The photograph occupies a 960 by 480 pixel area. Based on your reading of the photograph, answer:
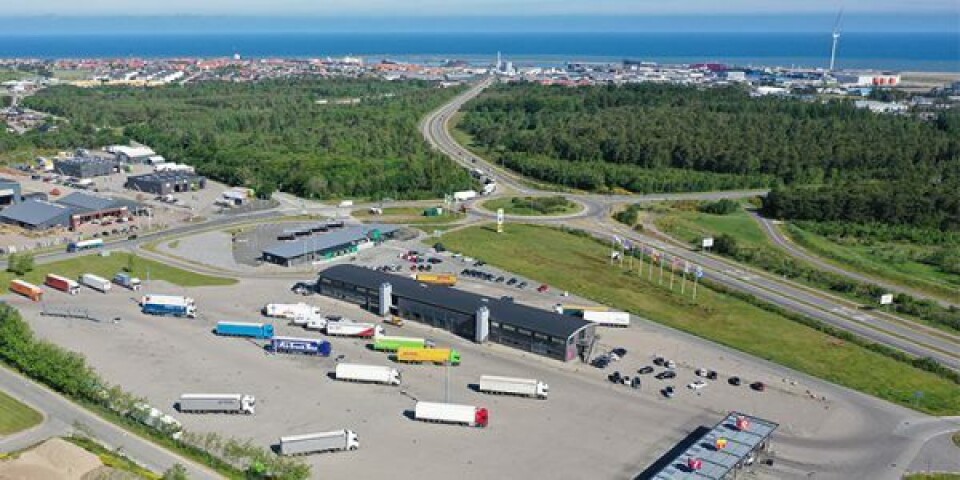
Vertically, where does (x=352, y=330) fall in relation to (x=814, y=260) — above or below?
above

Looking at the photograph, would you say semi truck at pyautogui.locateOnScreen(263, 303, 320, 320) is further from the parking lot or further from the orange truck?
the orange truck

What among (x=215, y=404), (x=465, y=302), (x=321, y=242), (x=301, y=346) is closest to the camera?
(x=215, y=404)

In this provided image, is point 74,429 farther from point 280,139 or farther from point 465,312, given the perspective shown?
point 280,139

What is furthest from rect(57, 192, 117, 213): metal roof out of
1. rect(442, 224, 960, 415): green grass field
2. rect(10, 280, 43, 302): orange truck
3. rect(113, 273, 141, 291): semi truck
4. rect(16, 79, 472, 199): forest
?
rect(442, 224, 960, 415): green grass field

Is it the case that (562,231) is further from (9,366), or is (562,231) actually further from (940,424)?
(9,366)

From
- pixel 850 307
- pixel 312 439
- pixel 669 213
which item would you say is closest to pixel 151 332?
pixel 312 439

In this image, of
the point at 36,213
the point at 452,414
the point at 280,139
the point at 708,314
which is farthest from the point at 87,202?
the point at 708,314

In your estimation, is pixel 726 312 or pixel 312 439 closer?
pixel 312 439
